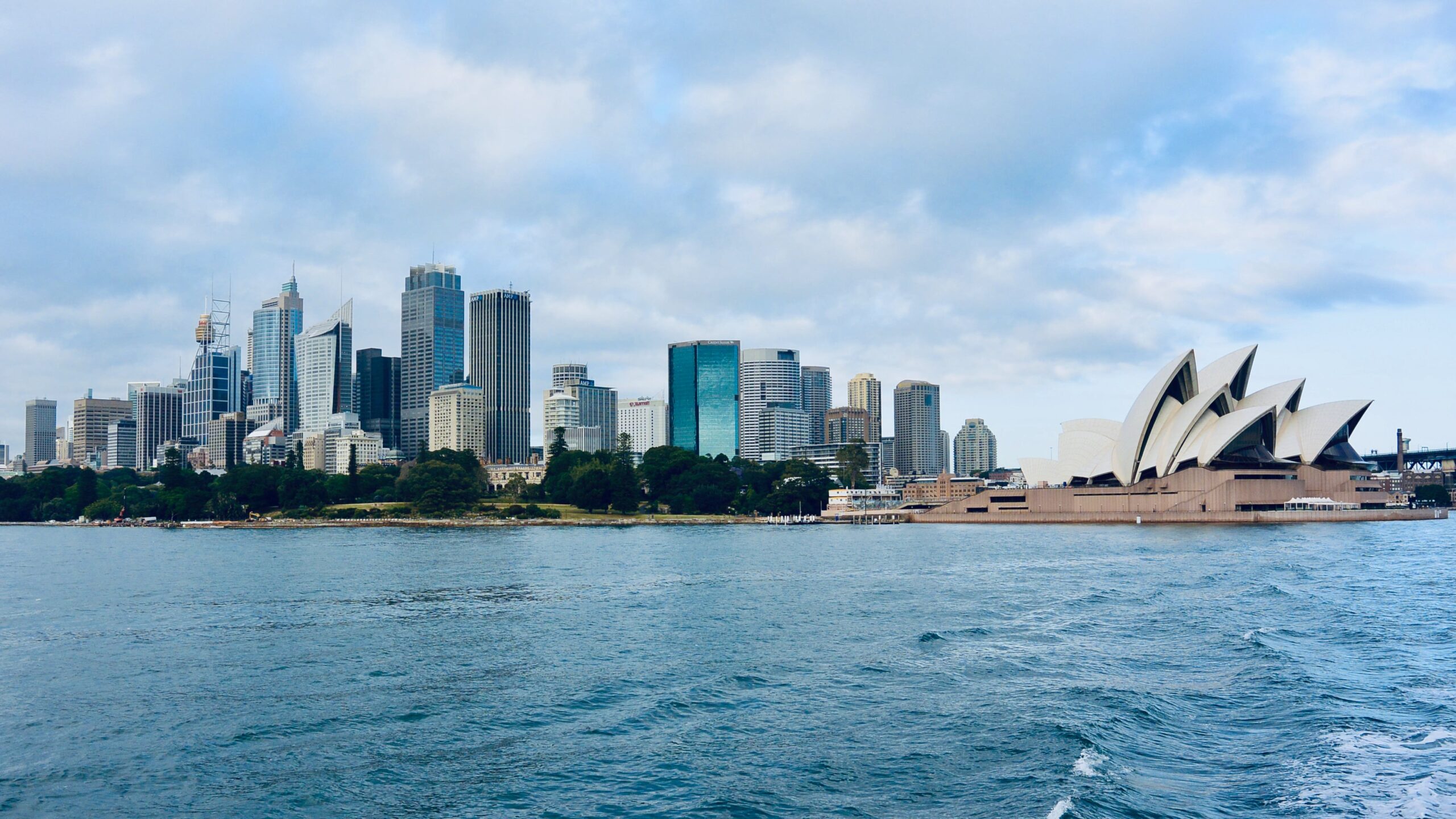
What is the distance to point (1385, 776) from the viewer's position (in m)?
15.2

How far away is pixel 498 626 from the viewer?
30.4m

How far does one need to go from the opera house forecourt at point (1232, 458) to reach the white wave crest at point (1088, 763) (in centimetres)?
7864

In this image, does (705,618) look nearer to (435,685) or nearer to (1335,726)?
(435,685)

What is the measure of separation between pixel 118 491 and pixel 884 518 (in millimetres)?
103393

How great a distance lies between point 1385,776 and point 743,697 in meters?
10.9

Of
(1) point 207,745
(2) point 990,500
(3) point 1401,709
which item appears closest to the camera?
(1) point 207,745

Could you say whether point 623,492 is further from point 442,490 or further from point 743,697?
point 743,697

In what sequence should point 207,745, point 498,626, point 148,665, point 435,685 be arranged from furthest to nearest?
point 498,626 < point 148,665 < point 435,685 < point 207,745

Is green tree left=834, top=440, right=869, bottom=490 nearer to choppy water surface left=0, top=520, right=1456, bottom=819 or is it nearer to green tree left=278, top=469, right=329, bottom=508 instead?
green tree left=278, top=469, right=329, bottom=508

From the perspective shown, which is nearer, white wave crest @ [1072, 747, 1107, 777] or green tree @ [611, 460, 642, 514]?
Answer: white wave crest @ [1072, 747, 1107, 777]

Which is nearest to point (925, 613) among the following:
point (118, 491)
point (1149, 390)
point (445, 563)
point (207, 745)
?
point (207, 745)

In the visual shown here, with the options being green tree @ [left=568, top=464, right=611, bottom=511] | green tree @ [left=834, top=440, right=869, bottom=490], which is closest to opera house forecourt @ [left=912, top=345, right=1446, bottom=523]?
green tree @ [left=568, top=464, right=611, bottom=511]

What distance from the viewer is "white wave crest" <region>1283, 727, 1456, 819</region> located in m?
13.9

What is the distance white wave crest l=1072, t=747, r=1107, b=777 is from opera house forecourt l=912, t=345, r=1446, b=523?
78.6 m
